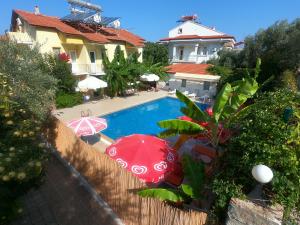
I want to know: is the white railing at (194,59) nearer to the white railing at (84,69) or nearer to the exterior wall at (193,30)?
the exterior wall at (193,30)

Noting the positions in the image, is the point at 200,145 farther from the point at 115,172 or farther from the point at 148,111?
the point at 148,111

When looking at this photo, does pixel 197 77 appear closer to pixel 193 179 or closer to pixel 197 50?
pixel 197 50

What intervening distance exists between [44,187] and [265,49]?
785 inches

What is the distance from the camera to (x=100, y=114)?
63.4ft

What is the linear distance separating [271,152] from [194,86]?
26.4m

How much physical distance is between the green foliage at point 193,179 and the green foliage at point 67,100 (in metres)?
17.7

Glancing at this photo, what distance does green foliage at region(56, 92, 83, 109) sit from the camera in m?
20.4

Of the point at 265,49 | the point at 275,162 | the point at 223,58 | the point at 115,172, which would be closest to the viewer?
the point at 275,162

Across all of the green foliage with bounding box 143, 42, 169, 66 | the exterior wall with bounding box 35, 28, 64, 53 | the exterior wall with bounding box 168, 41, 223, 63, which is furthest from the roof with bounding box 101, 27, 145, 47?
the exterior wall with bounding box 168, 41, 223, 63

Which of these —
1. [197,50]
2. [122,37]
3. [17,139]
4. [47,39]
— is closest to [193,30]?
[197,50]

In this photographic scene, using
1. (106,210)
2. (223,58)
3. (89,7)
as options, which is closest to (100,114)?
(106,210)

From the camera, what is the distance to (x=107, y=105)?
2228 centimetres

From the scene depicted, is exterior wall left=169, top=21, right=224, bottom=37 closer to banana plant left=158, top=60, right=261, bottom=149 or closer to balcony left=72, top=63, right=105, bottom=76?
balcony left=72, top=63, right=105, bottom=76

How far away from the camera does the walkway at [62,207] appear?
6527 mm
